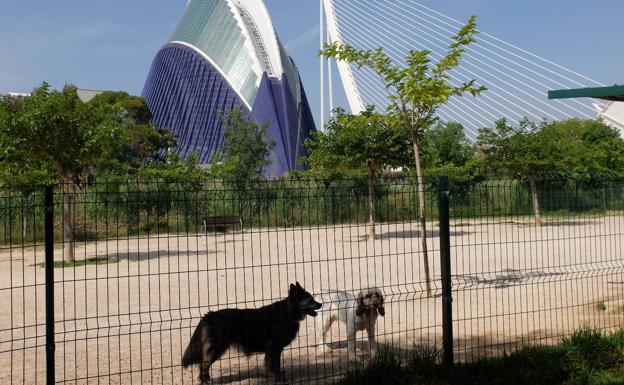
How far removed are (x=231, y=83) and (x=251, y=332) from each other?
59356mm

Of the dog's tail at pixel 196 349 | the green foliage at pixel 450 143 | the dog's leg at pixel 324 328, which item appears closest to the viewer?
the dog's tail at pixel 196 349

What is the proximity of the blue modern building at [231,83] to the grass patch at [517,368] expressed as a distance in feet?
171

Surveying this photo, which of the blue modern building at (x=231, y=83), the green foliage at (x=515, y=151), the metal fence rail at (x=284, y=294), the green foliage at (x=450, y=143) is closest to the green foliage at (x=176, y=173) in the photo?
the green foliage at (x=515, y=151)

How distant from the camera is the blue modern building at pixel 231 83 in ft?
191

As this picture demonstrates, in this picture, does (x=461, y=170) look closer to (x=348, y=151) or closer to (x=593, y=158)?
(x=593, y=158)

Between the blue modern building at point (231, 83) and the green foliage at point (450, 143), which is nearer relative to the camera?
the green foliage at point (450, 143)

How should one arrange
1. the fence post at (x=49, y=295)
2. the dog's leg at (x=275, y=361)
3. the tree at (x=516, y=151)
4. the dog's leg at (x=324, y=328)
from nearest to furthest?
the fence post at (x=49, y=295), the dog's leg at (x=275, y=361), the dog's leg at (x=324, y=328), the tree at (x=516, y=151)

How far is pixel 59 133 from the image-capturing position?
14.4 metres

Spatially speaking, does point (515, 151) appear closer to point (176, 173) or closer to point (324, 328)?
point (176, 173)

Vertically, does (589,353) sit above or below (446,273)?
below

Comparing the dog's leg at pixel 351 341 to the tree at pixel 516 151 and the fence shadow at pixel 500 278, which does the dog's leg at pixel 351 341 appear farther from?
the tree at pixel 516 151

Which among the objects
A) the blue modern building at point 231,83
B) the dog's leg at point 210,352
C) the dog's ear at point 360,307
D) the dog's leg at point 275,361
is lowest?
Result: the dog's leg at point 275,361

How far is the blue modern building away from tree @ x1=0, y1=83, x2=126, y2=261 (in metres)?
41.8

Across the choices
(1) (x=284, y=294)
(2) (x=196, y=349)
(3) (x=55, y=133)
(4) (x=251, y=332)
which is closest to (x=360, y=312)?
(4) (x=251, y=332)
